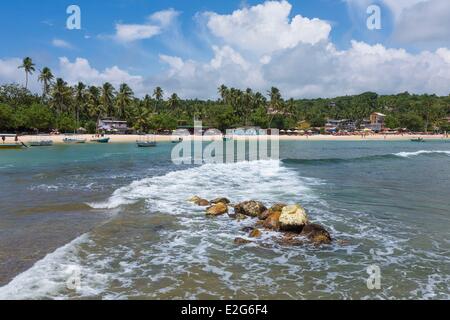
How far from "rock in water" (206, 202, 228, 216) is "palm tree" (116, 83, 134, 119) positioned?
353ft

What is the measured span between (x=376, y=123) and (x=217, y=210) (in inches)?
6295

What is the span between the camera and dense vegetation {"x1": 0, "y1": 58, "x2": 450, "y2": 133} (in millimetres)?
96688

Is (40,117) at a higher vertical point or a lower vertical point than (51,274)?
higher

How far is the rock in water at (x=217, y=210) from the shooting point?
53.3 feet

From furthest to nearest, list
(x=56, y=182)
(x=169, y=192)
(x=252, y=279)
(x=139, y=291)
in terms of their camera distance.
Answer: (x=56, y=182) → (x=169, y=192) → (x=252, y=279) → (x=139, y=291)

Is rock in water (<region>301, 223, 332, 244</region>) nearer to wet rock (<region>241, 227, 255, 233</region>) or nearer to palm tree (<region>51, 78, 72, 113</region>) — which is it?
wet rock (<region>241, 227, 255, 233</region>)

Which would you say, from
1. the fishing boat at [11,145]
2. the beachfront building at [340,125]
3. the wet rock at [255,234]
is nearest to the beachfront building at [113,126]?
the fishing boat at [11,145]

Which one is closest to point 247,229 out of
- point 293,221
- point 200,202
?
point 293,221

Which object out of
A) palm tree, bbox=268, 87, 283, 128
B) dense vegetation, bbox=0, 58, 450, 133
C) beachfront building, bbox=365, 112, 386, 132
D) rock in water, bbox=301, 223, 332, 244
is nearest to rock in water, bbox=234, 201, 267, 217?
rock in water, bbox=301, 223, 332, 244

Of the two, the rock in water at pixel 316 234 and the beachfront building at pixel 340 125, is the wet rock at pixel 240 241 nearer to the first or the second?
the rock in water at pixel 316 234

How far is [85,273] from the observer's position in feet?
31.0
